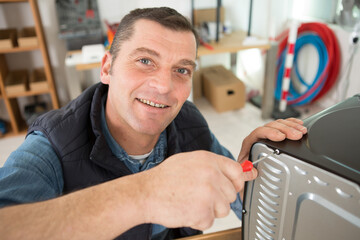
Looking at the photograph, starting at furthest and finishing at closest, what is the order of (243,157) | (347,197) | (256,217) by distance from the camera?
(243,157) < (256,217) < (347,197)

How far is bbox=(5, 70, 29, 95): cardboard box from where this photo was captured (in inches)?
101

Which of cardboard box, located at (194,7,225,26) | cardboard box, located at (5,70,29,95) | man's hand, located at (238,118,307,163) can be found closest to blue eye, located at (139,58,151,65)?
man's hand, located at (238,118,307,163)

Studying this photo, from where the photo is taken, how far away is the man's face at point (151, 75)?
32.5 inches

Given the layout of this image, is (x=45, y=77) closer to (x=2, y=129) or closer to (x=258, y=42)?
(x=2, y=129)

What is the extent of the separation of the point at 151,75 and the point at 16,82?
242 cm

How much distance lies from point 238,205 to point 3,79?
2564mm

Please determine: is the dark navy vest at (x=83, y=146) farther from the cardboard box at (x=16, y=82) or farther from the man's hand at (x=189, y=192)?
the cardboard box at (x=16, y=82)

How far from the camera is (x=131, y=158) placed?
3.10 ft

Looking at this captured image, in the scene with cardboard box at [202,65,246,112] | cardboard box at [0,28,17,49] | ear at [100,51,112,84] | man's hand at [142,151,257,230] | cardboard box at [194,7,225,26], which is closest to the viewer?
man's hand at [142,151,257,230]

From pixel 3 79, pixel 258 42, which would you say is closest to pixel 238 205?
pixel 258 42

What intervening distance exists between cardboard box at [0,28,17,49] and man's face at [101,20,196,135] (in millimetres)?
2025

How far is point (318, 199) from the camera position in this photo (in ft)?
1.55

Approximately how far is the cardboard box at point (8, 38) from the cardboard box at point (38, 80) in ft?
1.16

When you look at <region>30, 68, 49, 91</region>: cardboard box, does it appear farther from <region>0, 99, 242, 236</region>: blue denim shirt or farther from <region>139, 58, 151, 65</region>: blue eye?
<region>139, 58, 151, 65</region>: blue eye
